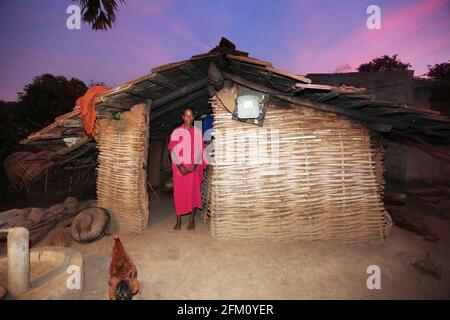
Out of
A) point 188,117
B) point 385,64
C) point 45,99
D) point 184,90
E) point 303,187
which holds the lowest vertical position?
point 303,187

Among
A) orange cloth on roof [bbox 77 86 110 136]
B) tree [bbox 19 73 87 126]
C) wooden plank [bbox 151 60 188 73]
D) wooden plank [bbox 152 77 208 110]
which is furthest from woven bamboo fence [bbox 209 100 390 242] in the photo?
tree [bbox 19 73 87 126]

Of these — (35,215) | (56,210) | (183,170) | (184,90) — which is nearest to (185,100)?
(184,90)

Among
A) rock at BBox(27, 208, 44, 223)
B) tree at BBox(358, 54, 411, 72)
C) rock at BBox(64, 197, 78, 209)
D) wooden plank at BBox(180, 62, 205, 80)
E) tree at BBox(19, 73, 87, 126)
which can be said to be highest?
tree at BBox(358, 54, 411, 72)

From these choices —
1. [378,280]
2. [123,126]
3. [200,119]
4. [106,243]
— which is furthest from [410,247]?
[200,119]

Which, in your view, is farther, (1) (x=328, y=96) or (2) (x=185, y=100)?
(2) (x=185, y=100)

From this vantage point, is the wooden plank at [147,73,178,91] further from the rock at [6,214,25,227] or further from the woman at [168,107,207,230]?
the rock at [6,214,25,227]

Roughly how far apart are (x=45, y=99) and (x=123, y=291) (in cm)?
1414

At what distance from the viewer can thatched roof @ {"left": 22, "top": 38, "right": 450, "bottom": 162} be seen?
352 cm

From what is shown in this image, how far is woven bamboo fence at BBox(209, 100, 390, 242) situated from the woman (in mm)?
909

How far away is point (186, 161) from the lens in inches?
195

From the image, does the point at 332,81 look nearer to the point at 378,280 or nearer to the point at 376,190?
the point at 376,190

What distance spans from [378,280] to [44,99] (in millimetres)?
15891

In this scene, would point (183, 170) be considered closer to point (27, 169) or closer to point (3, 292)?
point (3, 292)

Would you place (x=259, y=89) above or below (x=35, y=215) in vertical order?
above
